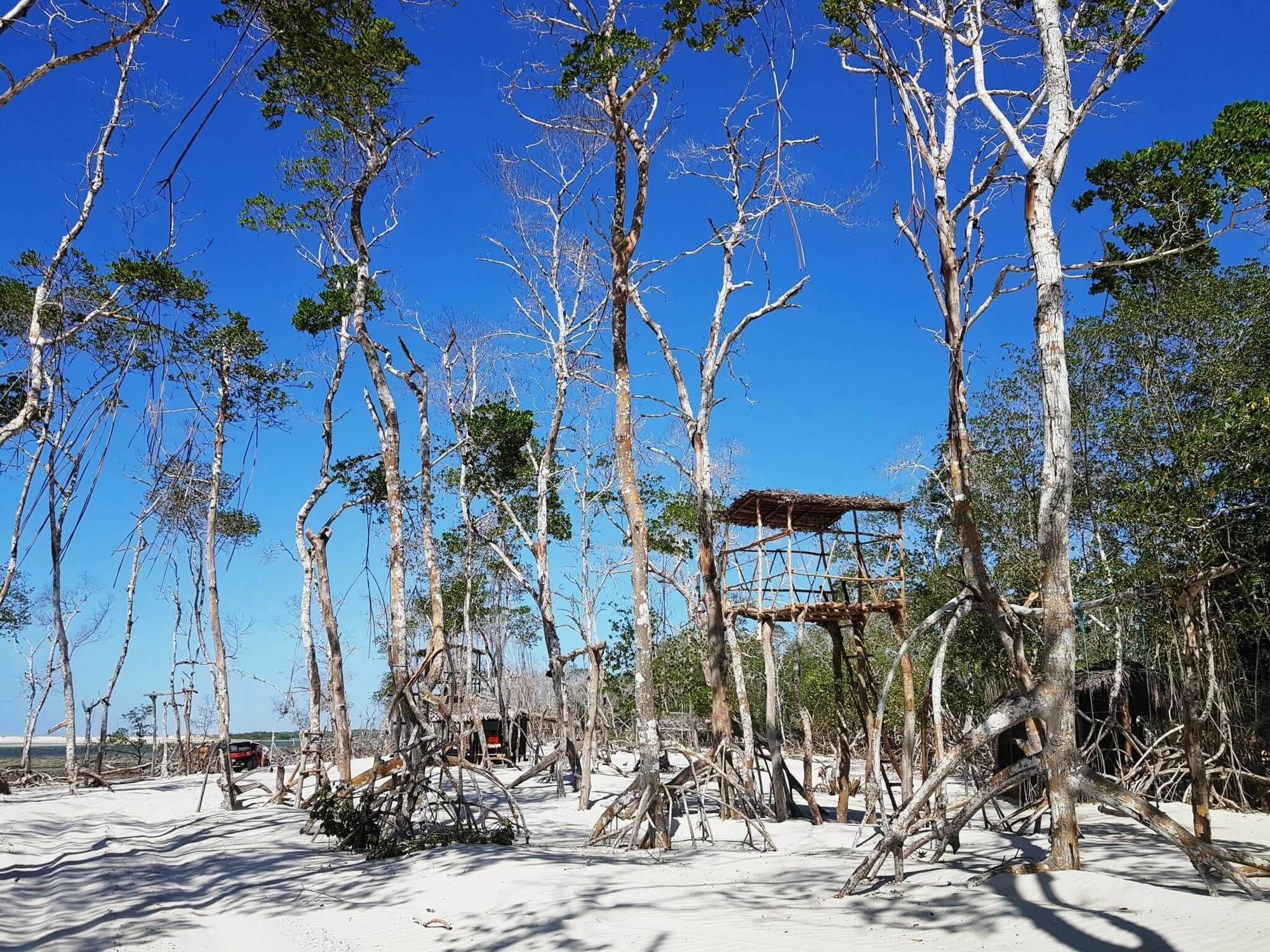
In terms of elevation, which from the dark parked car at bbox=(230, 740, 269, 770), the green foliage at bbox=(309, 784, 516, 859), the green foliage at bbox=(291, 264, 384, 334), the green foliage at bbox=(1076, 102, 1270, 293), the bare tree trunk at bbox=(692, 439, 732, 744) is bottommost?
the dark parked car at bbox=(230, 740, 269, 770)

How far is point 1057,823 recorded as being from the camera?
20.1 feet

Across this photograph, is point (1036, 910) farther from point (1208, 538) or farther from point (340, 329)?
point (340, 329)

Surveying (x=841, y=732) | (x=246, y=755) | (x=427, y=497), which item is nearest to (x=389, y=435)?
(x=427, y=497)

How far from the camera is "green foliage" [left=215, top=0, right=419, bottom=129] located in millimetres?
8664

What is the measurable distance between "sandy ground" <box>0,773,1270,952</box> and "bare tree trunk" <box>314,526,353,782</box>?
195 centimetres

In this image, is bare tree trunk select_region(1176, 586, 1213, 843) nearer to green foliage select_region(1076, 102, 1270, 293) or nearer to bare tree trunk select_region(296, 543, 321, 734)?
green foliage select_region(1076, 102, 1270, 293)

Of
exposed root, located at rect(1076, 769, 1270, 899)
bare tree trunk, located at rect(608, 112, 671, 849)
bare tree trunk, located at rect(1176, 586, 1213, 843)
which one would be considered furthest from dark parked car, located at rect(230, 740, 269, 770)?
exposed root, located at rect(1076, 769, 1270, 899)

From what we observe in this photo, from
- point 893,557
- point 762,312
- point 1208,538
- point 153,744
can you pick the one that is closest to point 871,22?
point 762,312

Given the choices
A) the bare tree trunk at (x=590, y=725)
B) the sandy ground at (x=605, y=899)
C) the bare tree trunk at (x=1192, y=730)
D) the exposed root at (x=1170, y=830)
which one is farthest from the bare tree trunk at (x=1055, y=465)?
the bare tree trunk at (x=590, y=725)

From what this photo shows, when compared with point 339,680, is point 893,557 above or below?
above

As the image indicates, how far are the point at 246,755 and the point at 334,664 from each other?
61.4ft

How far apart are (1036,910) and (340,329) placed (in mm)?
16202

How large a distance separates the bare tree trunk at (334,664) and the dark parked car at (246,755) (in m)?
15.3

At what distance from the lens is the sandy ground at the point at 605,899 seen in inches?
204
